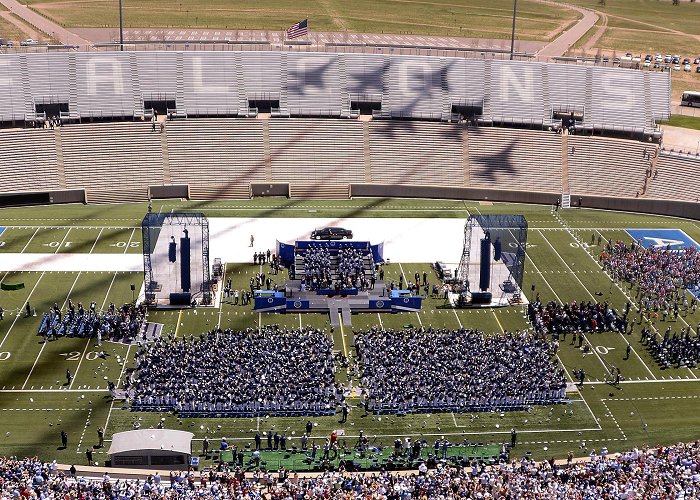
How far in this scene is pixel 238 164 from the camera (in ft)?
291

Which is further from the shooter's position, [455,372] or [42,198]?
[42,198]

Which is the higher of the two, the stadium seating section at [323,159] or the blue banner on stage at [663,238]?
the stadium seating section at [323,159]

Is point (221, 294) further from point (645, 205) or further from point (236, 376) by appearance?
point (645, 205)

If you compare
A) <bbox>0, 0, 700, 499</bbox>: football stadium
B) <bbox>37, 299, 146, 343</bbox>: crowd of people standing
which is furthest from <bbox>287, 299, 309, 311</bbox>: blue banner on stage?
<bbox>37, 299, 146, 343</bbox>: crowd of people standing

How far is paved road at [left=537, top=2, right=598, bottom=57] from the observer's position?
5148 inches

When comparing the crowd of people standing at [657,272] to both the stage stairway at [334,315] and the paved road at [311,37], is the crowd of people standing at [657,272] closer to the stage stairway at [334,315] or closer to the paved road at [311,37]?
the stage stairway at [334,315]

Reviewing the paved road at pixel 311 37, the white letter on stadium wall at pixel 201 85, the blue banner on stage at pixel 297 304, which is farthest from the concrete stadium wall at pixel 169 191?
the paved road at pixel 311 37

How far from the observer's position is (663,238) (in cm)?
8025

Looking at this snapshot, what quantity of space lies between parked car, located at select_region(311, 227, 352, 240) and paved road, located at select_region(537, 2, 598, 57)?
60014mm

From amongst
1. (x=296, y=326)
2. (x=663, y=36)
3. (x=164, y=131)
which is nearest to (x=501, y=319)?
(x=296, y=326)

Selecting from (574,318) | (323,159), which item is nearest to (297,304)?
(574,318)

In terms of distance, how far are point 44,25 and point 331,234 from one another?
75.4m

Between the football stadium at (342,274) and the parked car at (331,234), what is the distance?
177 millimetres

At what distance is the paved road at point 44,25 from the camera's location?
124 meters
